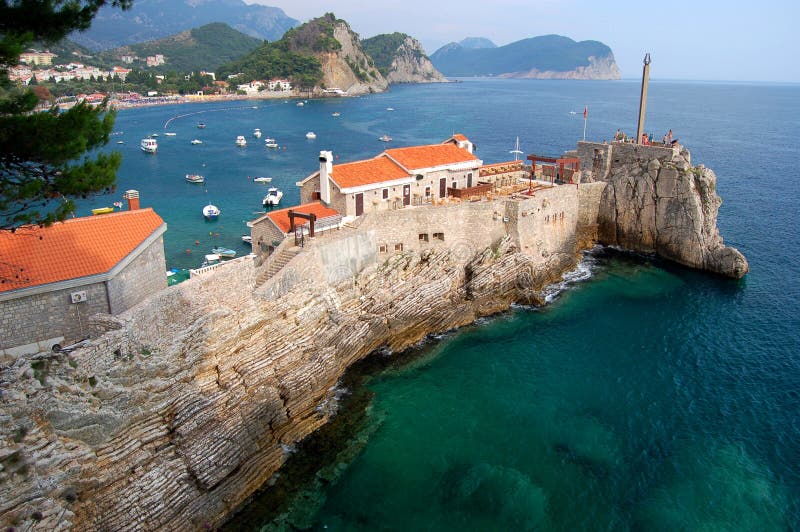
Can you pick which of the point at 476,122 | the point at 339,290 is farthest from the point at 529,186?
the point at 476,122

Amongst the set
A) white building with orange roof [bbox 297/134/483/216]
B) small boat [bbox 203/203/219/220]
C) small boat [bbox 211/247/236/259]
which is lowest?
small boat [bbox 211/247/236/259]

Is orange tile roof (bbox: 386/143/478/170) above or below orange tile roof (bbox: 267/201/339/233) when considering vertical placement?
above

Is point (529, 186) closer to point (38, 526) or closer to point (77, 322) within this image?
point (77, 322)

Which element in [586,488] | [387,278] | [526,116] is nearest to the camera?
[586,488]

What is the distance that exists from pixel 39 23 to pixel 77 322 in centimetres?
1229

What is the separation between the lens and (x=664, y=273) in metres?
47.1

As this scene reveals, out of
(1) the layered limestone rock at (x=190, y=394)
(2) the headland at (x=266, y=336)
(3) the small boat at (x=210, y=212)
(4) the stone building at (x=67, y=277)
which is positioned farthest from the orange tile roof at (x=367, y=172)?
(3) the small boat at (x=210, y=212)

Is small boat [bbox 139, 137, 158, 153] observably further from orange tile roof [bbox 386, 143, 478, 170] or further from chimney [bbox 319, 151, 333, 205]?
chimney [bbox 319, 151, 333, 205]

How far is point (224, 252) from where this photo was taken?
4753 centimetres

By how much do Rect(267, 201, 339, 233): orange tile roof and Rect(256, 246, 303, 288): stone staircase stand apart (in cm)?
234

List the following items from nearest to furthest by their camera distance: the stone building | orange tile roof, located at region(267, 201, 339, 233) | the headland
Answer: the headland
the stone building
orange tile roof, located at region(267, 201, 339, 233)

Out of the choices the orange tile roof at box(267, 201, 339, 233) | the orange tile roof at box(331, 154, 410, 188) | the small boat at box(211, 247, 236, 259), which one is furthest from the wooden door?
the small boat at box(211, 247, 236, 259)

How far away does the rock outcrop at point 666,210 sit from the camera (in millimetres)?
47188

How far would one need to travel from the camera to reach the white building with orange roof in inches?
1512
